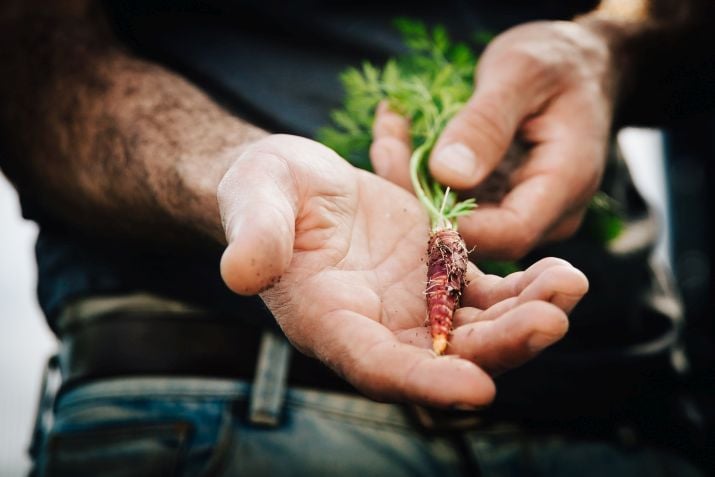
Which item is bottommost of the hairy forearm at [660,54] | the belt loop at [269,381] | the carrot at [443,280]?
the belt loop at [269,381]

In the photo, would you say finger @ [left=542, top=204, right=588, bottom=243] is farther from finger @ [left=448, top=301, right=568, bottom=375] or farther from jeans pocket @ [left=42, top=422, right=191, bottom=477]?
jeans pocket @ [left=42, top=422, right=191, bottom=477]

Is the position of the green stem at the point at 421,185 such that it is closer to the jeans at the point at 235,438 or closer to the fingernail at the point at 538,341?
the fingernail at the point at 538,341

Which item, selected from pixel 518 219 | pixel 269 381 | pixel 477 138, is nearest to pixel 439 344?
pixel 518 219

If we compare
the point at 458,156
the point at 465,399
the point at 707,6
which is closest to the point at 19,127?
the point at 458,156

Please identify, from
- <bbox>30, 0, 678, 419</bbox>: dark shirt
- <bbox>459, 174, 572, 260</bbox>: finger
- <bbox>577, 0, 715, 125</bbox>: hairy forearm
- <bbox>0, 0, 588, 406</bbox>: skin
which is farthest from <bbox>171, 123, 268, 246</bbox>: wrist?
<bbox>577, 0, 715, 125</bbox>: hairy forearm

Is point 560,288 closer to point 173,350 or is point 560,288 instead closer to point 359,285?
point 359,285

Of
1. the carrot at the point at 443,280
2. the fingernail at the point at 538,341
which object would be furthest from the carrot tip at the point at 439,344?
the fingernail at the point at 538,341
